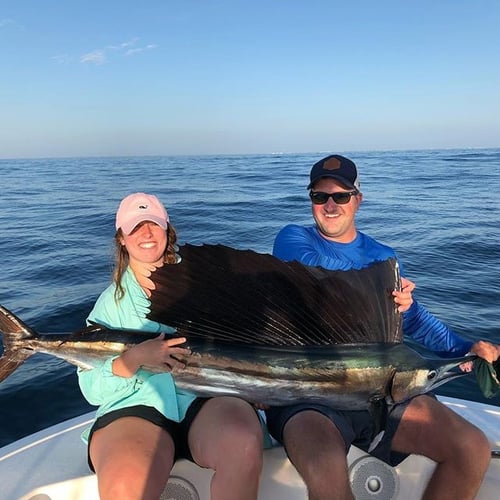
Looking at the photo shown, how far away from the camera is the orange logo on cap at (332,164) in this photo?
7.22 feet

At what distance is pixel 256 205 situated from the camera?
41.1 ft

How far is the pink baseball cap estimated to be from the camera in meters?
1.98

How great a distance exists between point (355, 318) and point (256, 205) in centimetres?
1082

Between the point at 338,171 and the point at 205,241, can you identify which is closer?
the point at 338,171

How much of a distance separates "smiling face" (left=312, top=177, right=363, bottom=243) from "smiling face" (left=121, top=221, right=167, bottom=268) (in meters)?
0.75

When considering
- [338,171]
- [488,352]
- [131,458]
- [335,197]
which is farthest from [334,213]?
[131,458]

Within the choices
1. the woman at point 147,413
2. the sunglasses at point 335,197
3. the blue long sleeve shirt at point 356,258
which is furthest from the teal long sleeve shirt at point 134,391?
the sunglasses at point 335,197

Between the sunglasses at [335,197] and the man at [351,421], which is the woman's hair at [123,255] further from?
the sunglasses at [335,197]

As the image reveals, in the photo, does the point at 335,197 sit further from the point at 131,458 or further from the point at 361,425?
the point at 131,458

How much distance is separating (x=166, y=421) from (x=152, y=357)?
254 millimetres

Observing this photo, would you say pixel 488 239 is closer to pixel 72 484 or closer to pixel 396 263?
pixel 396 263

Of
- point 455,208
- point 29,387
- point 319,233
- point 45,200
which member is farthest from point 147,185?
point 319,233

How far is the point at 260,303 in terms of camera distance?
1.82m

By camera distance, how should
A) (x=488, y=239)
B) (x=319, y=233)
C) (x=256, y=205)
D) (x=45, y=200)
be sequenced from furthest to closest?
(x=45, y=200) < (x=256, y=205) < (x=488, y=239) < (x=319, y=233)
